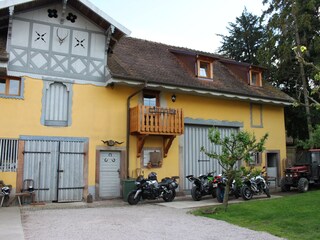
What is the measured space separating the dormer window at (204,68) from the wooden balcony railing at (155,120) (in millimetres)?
3669

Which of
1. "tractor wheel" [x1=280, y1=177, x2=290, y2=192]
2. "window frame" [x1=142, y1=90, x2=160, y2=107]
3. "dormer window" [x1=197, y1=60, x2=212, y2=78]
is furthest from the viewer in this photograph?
"dormer window" [x1=197, y1=60, x2=212, y2=78]

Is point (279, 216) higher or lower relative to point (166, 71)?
lower

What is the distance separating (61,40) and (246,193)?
28.3ft

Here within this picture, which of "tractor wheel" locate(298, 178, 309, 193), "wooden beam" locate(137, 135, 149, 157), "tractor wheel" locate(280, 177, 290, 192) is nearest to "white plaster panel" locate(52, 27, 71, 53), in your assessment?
"wooden beam" locate(137, 135, 149, 157)

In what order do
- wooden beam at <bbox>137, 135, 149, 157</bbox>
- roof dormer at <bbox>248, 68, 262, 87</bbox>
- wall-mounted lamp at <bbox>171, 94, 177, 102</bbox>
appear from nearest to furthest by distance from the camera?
1. wooden beam at <bbox>137, 135, 149, 157</bbox>
2. wall-mounted lamp at <bbox>171, 94, 177, 102</bbox>
3. roof dormer at <bbox>248, 68, 262, 87</bbox>

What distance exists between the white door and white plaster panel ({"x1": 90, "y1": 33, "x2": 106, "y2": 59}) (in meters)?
3.66

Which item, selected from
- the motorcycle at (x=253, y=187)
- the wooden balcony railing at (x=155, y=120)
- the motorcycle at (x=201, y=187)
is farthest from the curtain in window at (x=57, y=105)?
the motorcycle at (x=253, y=187)

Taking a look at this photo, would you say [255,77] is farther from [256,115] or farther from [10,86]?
[10,86]

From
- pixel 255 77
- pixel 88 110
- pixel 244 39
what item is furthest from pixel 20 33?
pixel 244 39

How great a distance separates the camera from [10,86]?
1190 cm

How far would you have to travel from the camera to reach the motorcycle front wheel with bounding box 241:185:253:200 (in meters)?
12.6

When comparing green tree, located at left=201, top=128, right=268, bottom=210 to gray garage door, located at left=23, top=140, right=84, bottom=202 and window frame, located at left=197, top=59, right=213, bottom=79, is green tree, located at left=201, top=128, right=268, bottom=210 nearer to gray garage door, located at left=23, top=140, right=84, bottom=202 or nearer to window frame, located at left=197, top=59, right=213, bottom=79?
gray garage door, located at left=23, top=140, right=84, bottom=202

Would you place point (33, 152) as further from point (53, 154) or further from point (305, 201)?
point (305, 201)

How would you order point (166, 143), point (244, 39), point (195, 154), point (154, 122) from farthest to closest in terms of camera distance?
point (244, 39)
point (195, 154)
point (166, 143)
point (154, 122)
